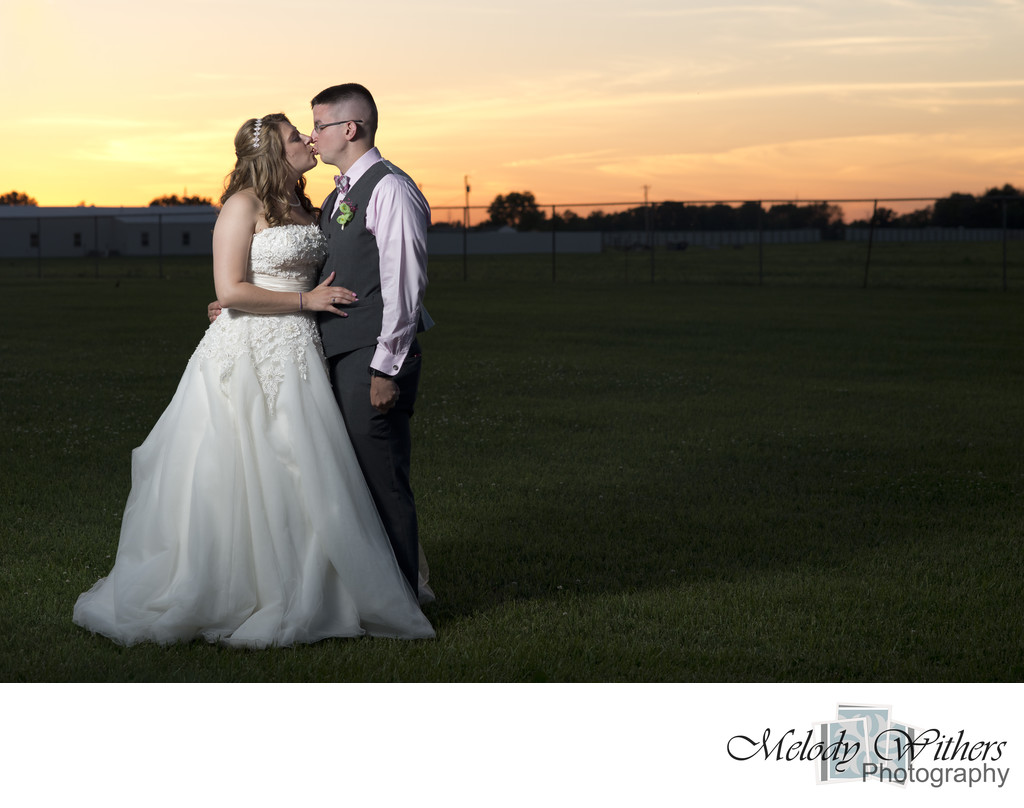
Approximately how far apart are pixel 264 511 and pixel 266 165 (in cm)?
138

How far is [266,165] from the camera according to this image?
4.54 meters

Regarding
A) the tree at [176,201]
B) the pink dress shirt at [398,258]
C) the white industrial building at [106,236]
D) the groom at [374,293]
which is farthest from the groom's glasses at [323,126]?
the tree at [176,201]

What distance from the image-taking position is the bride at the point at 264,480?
455cm

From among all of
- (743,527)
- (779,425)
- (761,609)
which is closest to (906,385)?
(779,425)

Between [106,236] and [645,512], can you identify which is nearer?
[645,512]

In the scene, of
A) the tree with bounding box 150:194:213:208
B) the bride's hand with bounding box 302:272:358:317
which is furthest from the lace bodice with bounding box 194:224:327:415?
the tree with bounding box 150:194:213:208

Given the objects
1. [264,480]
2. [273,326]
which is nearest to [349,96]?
[273,326]

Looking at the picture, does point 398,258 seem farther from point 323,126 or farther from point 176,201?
point 176,201

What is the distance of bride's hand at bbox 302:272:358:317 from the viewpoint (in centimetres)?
455

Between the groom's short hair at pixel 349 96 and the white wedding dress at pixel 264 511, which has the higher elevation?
the groom's short hair at pixel 349 96

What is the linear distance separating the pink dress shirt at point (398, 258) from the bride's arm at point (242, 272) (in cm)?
26

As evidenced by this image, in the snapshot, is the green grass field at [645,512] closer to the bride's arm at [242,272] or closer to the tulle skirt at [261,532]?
the tulle skirt at [261,532]

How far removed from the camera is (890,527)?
679 cm

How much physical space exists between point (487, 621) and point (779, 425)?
19.4 ft
